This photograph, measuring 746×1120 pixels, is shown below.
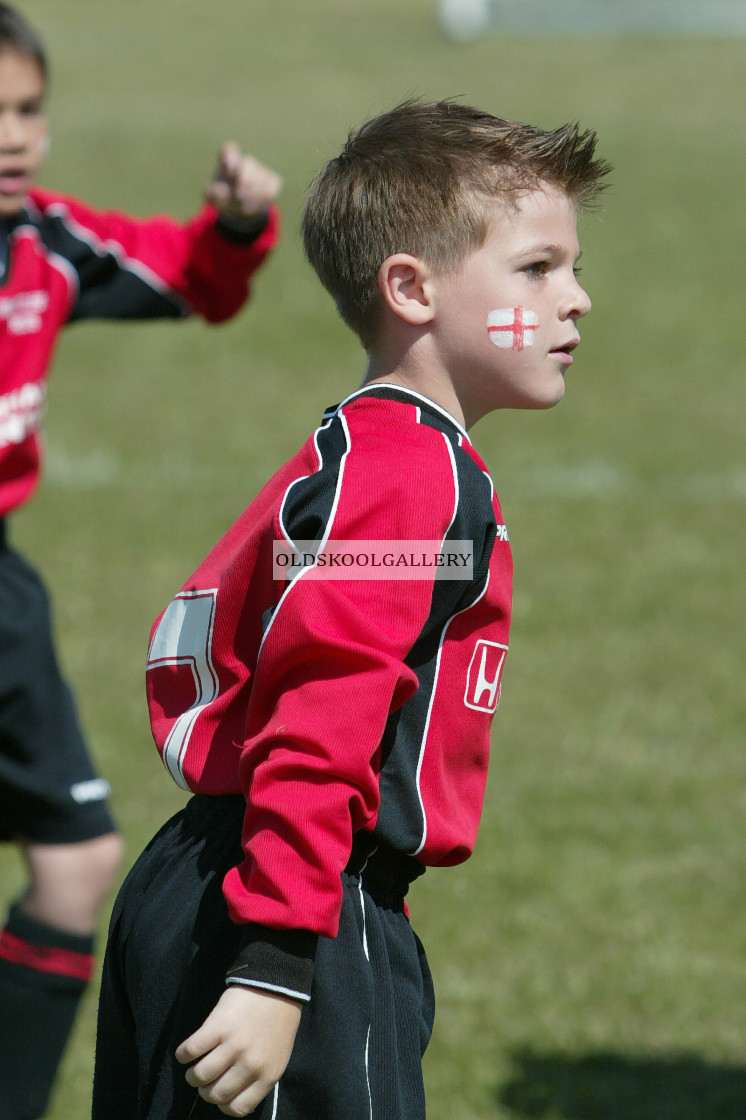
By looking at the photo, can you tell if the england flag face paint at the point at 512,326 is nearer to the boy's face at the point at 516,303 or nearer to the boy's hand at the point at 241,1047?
the boy's face at the point at 516,303

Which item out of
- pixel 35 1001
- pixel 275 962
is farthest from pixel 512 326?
pixel 35 1001

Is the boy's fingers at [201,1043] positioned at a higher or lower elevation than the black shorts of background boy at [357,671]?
lower

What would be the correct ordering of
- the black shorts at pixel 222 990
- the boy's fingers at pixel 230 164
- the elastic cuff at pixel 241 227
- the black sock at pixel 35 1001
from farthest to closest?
the elastic cuff at pixel 241 227
the boy's fingers at pixel 230 164
the black sock at pixel 35 1001
the black shorts at pixel 222 990

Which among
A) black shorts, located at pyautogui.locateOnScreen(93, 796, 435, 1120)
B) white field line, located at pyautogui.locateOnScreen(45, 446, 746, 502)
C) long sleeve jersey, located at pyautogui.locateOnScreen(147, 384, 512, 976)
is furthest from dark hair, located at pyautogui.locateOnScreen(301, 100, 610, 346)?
white field line, located at pyautogui.locateOnScreen(45, 446, 746, 502)

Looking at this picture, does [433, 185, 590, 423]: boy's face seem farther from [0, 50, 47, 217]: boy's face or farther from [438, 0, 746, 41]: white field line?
[438, 0, 746, 41]: white field line

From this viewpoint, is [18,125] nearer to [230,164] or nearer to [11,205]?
[11,205]

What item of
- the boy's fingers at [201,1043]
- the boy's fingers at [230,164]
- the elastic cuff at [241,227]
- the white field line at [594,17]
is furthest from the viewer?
the white field line at [594,17]

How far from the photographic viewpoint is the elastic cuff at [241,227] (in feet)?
10.6

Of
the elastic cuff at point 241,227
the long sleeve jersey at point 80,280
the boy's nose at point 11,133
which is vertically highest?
the boy's nose at point 11,133

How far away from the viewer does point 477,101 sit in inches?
665

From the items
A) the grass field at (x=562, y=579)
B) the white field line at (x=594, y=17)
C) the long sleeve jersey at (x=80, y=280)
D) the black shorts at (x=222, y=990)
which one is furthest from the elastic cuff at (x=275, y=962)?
the white field line at (x=594, y=17)

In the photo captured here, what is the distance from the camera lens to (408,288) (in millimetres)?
1771

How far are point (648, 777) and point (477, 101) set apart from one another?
13894 mm

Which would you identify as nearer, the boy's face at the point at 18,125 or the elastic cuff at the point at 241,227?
the boy's face at the point at 18,125
